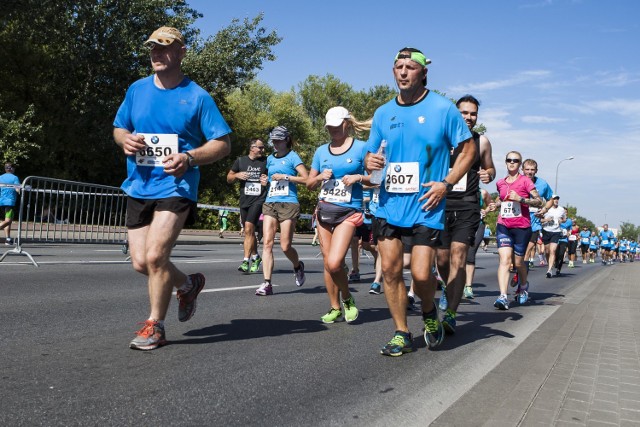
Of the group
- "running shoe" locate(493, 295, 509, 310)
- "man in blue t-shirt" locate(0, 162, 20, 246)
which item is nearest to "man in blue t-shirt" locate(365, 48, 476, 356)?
"running shoe" locate(493, 295, 509, 310)

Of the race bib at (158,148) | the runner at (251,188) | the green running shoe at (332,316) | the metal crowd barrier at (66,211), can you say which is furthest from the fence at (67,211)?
the race bib at (158,148)

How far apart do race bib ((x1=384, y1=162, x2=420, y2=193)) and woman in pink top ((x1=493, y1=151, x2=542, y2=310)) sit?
415 cm

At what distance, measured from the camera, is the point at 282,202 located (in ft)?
27.9

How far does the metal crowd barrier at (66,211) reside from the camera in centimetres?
1169

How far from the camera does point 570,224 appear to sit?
2333cm

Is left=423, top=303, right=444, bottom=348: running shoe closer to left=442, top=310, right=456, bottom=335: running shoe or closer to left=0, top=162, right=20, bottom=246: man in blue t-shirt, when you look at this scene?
left=442, top=310, right=456, bottom=335: running shoe

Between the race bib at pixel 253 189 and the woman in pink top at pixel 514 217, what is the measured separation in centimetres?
353

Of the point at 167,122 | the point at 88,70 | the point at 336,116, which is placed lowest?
the point at 167,122

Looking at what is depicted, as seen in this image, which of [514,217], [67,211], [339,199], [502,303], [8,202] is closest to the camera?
[339,199]

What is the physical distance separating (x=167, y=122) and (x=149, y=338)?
58.7 inches

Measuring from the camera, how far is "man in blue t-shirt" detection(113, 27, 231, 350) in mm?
4480

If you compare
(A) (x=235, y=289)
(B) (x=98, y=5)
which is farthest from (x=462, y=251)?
(B) (x=98, y=5)

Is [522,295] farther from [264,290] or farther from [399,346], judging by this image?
[399,346]

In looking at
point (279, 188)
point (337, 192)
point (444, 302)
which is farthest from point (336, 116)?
point (279, 188)
